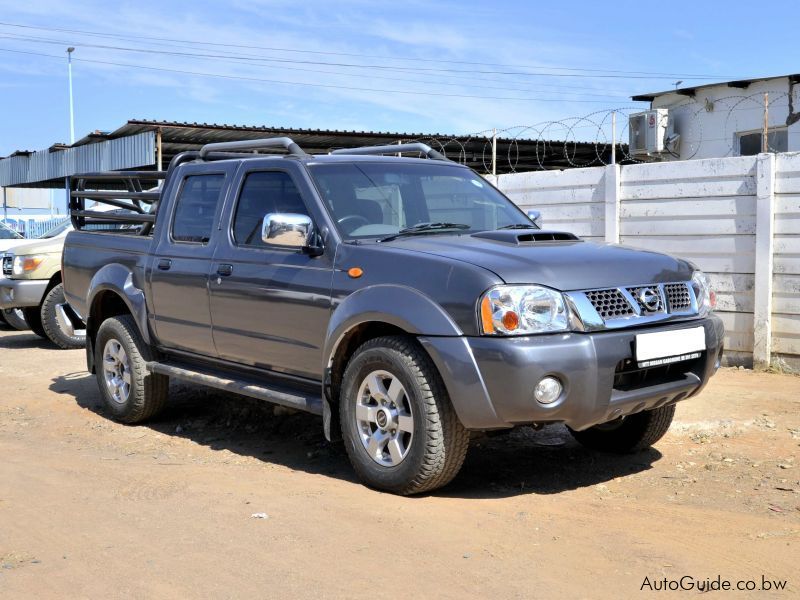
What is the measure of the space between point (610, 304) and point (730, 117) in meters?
13.6

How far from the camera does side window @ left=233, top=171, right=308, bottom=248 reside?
19.1 ft

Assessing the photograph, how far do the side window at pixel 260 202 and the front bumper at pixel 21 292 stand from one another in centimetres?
633

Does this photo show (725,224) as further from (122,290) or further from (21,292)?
(21,292)

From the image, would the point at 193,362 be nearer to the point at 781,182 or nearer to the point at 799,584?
the point at 799,584

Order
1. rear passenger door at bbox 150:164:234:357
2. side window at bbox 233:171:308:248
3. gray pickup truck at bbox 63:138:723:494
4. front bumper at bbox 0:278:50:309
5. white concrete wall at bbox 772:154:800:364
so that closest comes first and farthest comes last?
gray pickup truck at bbox 63:138:723:494 → side window at bbox 233:171:308:248 → rear passenger door at bbox 150:164:234:357 → white concrete wall at bbox 772:154:800:364 → front bumper at bbox 0:278:50:309

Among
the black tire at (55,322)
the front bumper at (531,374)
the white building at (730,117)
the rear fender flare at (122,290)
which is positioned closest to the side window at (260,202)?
the rear fender flare at (122,290)

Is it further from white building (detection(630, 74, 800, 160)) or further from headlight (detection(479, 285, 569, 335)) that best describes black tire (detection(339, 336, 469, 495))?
white building (detection(630, 74, 800, 160))

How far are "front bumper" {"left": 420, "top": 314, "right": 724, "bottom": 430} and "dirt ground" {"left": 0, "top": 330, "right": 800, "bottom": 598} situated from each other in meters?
0.48

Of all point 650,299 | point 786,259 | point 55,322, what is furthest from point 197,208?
point 55,322

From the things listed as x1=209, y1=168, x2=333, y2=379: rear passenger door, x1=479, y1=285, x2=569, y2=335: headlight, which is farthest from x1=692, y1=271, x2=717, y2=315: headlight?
x1=209, y1=168, x2=333, y2=379: rear passenger door

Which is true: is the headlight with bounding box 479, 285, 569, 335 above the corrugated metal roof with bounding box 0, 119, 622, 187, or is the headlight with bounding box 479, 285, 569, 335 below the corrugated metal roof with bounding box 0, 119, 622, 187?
below

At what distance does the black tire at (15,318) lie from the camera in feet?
42.9

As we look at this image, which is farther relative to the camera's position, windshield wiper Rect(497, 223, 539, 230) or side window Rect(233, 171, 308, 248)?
windshield wiper Rect(497, 223, 539, 230)

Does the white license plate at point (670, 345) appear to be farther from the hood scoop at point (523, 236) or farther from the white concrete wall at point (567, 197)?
the white concrete wall at point (567, 197)
